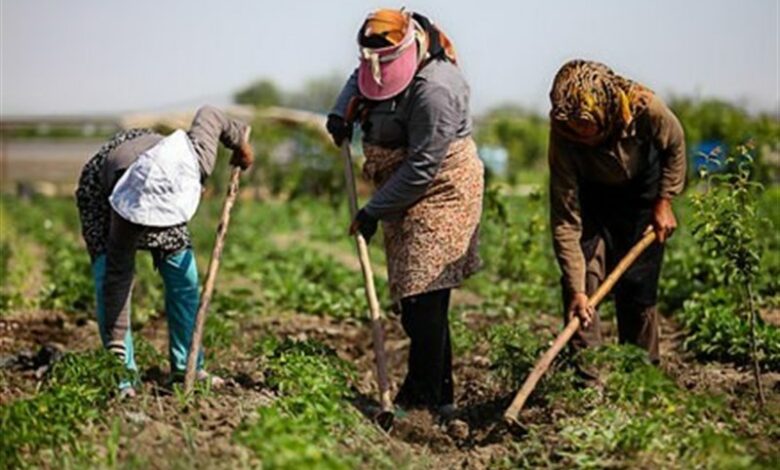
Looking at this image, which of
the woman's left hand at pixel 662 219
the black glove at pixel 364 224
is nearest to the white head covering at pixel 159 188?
the black glove at pixel 364 224

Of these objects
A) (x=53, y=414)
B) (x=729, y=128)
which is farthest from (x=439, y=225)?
(x=729, y=128)

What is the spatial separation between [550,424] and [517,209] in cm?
879

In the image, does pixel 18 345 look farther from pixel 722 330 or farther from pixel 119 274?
pixel 722 330

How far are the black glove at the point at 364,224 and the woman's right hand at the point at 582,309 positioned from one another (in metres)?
0.87

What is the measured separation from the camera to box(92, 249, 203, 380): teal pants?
5430 millimetres

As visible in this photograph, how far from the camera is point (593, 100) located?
4.81m

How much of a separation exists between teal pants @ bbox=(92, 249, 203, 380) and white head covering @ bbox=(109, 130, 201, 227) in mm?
500

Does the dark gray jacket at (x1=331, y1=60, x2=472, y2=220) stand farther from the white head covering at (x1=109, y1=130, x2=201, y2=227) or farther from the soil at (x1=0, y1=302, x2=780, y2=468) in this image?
the soil at (x1=0, y1=302, x2=780, y2=468)

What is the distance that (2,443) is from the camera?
3967 millimetres

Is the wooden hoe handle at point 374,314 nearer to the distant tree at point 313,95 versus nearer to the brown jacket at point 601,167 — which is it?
the brown jacket at point 601,167

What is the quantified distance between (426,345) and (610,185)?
41.0 inches

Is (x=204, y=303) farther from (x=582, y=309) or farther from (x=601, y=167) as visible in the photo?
(x=601, y=167)

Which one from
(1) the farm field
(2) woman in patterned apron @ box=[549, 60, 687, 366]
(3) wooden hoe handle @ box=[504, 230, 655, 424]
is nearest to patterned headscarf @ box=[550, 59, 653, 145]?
(2) woman in patterned apron @ box=[549, 60, 687, 366]

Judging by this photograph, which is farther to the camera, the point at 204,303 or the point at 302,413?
the point at 204,303
